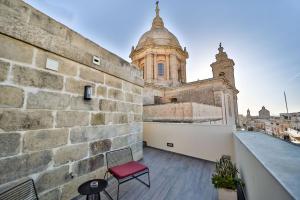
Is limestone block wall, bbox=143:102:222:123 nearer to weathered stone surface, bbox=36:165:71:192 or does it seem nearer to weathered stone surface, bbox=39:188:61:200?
weathered stone surface, bbox=36:165:71:192

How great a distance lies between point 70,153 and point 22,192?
0.74 m

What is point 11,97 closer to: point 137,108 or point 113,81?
point 113,81

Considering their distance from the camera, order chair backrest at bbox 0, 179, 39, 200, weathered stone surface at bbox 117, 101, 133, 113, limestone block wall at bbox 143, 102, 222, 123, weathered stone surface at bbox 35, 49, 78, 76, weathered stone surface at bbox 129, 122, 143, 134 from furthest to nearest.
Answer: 1. limestone block wall at bbox 143, 102, 222, 123
2. weathered stone surface at bbox 129, 122, 143, 134
3. weathered stone surface at bbox 117, 101, 133, 113
4. weathered stone surface at bbox 35, 49, 78, 76
5. chair backrest at bbox 0, 179, 39, 200

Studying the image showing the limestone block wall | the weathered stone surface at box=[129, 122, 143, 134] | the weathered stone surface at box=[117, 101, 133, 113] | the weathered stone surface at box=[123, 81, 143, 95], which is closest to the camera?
the weathered stone surface at box=[117, 101, 133, 113]

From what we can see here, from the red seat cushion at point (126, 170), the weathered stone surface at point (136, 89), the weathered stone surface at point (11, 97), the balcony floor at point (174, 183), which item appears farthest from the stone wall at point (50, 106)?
the weathered stone surface at point (136, 89)

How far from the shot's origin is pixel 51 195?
2145 millimetres

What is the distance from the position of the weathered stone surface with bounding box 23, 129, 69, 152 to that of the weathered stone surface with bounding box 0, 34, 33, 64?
3.42 ft

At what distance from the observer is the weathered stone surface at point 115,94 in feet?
11.0

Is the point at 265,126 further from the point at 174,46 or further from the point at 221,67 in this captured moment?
the point at 174,46

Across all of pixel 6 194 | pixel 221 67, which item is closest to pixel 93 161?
pixel 6 194

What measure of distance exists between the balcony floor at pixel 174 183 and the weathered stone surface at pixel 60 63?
2.41 meters

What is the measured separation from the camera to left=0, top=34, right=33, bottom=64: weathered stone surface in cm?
175

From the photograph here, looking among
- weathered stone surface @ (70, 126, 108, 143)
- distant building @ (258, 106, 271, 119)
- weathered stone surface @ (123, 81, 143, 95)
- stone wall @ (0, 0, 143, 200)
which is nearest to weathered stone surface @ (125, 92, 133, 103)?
weathered stone surface @ (123, 81, 143, 95)

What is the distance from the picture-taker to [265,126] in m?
43.3
